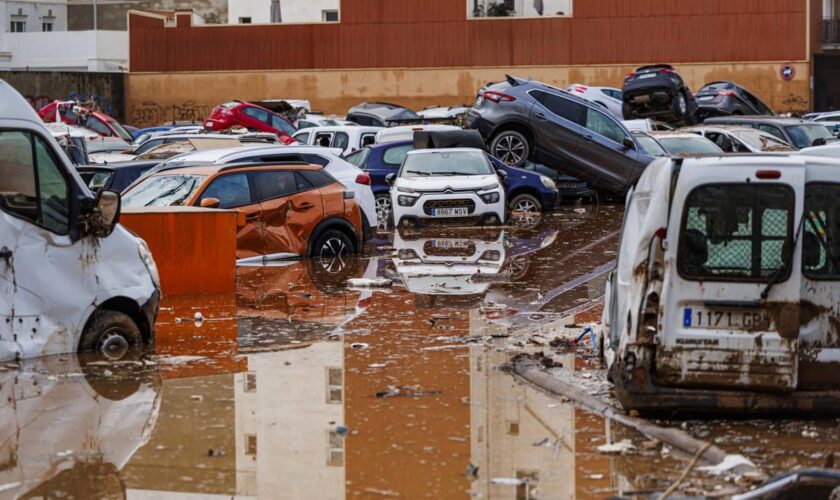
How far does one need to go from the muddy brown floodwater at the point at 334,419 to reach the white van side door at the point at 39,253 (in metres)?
0.24

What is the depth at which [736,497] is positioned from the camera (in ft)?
23.0

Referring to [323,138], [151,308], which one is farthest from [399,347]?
[323,138]

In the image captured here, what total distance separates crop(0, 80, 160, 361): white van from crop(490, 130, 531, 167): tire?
1718 centimetres

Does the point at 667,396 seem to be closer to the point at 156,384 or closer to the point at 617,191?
the point at 156,384

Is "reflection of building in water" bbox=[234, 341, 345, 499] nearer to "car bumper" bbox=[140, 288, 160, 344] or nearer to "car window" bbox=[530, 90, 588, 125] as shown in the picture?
"car bumper" bbox=[140, 288, 160, 344]

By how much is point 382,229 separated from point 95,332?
47.8 ft

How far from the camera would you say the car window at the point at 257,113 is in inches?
1615

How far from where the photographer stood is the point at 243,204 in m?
19.3

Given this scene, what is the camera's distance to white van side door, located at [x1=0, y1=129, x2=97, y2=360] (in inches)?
446

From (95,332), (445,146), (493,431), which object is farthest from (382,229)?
(493,431)

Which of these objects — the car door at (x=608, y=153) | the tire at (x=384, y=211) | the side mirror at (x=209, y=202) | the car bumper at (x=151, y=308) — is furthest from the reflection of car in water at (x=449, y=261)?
the car bumper at (x=151, y=308)

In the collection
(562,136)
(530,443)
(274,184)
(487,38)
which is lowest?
(530,443)

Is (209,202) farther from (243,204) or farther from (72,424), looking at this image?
(72,424)

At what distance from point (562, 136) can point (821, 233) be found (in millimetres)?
19114
